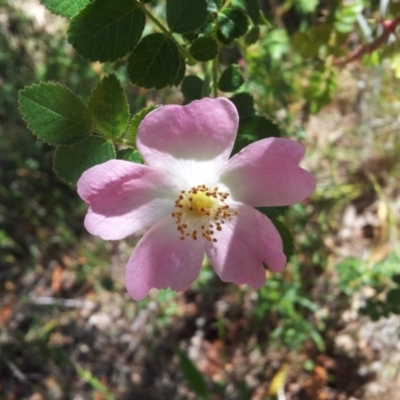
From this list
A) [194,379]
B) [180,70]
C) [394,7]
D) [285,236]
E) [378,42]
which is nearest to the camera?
[180,70]

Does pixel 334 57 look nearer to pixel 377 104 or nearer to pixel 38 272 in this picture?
pixel 377 104

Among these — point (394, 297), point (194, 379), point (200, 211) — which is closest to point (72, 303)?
point (194, 379)

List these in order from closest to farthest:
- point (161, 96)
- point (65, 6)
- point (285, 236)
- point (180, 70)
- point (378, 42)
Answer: point (65, 6), point (180, 70), point (285, 236), point (378, 42), point (161, 96)

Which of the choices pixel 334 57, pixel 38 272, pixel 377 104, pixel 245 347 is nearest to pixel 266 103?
pixel 334 57

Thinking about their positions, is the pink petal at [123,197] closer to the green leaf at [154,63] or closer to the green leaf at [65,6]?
the green leaf at [154,63]

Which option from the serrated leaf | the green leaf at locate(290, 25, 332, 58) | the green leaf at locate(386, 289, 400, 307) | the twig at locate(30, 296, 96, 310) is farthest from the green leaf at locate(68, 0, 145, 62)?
the twig at locate(30, 296, 96, 310)

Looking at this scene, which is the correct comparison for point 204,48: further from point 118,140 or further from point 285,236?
point 285,236
